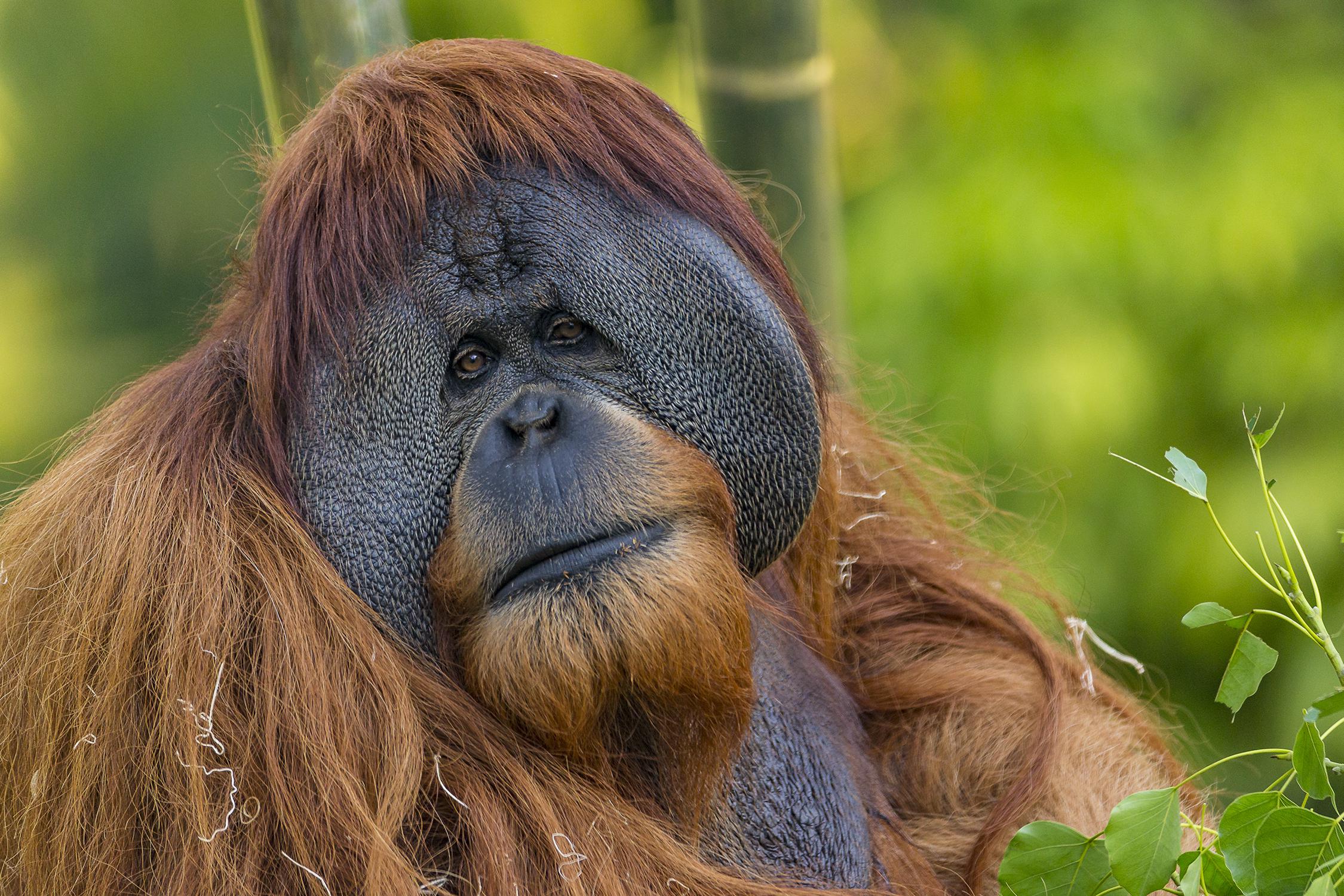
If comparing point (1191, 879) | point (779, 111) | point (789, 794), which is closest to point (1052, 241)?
point (779, 111)

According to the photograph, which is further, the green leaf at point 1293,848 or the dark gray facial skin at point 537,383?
the dark gray facial skin at point 537,383

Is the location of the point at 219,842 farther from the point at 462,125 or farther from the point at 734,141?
the point at 734,141

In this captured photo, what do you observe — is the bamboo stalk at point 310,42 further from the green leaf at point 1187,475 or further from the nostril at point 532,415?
the green leaf at point 1187,475

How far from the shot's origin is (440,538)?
1320 mm

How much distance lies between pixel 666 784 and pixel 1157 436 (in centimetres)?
272

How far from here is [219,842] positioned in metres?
1.23

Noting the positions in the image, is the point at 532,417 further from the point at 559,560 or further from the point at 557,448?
the point at 559,560

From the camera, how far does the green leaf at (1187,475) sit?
1.27 meters

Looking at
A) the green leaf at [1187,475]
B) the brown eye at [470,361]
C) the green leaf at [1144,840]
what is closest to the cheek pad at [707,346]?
the brown eye at [470,361]

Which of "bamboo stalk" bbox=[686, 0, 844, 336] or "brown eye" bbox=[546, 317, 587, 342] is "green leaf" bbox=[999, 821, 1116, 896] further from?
"bamboo stalk" bbox=[686, 0, 844, 336]

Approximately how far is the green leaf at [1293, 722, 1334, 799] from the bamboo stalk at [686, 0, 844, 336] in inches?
39.8

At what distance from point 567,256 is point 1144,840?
781 millimetres

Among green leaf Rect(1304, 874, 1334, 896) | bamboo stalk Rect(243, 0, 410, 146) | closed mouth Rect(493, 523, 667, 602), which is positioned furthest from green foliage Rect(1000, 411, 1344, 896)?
bamboo stalk Rect(243, 0, 410, 146)

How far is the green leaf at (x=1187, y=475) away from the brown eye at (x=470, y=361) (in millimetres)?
683
